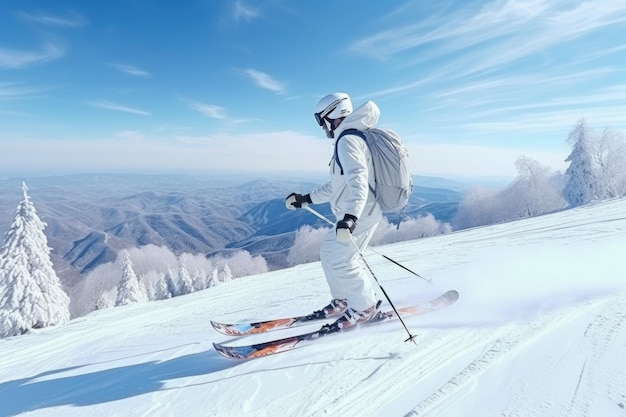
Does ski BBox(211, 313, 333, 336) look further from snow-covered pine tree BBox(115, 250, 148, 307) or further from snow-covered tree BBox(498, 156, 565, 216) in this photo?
snow-covered tree BBox(498, 156, 565, 216)

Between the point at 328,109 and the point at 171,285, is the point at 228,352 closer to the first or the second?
the point at 328,109

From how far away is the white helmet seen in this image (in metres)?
4.20

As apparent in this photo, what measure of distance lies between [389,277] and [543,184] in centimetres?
4997

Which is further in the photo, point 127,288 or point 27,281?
point 127,288

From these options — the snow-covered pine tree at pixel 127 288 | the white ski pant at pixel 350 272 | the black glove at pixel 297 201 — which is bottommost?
the snow-covered pine tree at pixel 127 288

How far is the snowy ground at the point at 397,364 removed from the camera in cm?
228

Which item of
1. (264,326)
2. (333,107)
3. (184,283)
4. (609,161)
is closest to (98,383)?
(264,326)

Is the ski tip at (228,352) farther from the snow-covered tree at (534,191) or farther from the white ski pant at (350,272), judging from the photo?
the snow-covered tree at (534,191)

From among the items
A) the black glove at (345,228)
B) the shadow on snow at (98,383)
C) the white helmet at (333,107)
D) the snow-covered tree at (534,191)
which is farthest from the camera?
the snow-covered tree at (534,191)

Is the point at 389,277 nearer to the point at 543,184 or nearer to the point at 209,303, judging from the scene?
the point at 209,303

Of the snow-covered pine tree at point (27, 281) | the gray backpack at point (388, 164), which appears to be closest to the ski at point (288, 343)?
the gray backpack at point (388, 164)

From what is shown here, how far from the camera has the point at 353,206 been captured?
11.9 ft

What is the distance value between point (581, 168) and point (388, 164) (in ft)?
143

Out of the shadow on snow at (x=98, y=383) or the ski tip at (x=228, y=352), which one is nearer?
the shadow on snow at (x=98, y=383)
